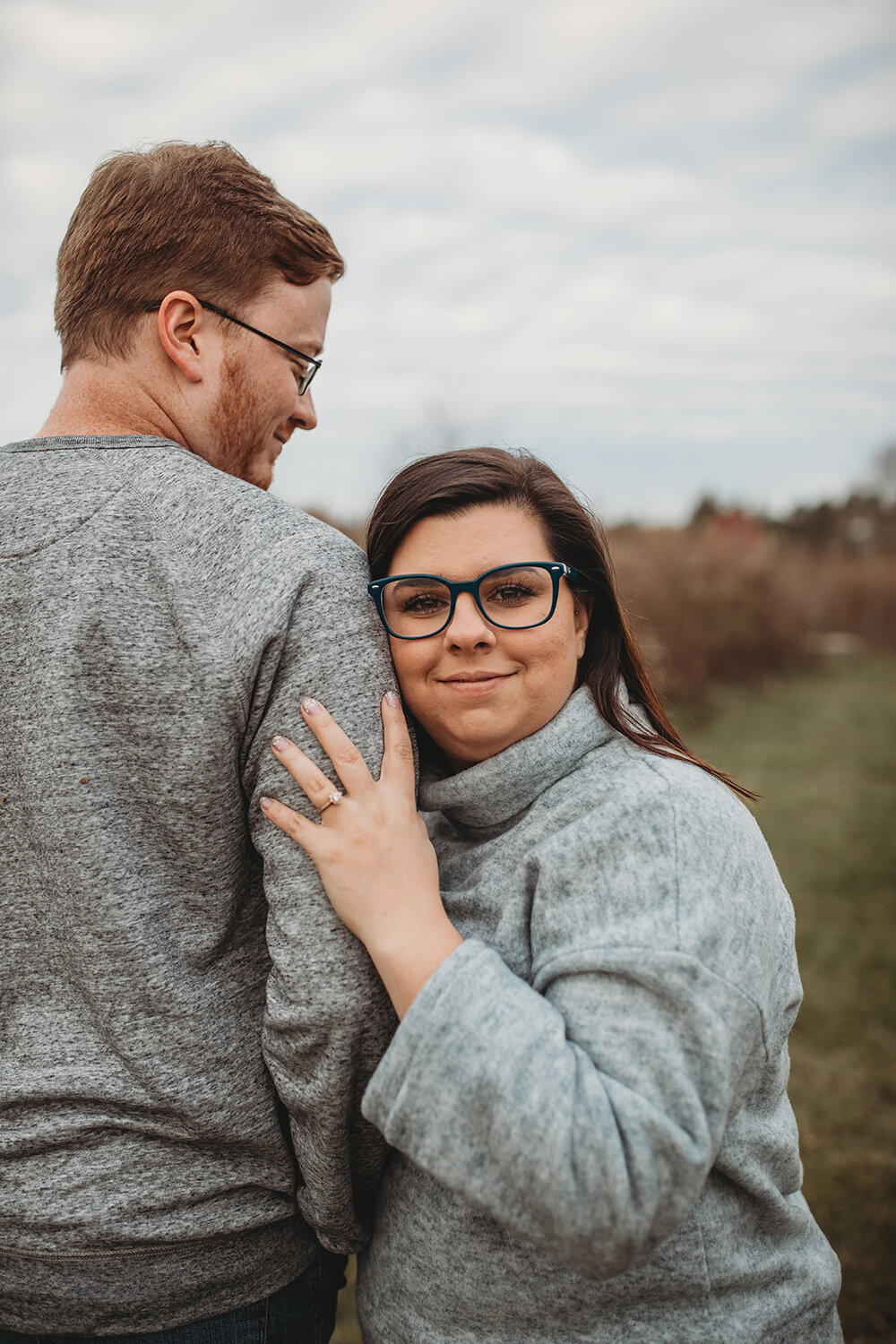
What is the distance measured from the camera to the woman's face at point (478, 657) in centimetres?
151

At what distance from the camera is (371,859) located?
131cm

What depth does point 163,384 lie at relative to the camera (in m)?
1.55

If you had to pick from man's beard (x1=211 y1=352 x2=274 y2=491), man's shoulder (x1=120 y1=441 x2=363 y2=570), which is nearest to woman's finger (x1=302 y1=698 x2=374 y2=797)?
man's shoulder (x1=120 y1=441 x2=363 y2=570)

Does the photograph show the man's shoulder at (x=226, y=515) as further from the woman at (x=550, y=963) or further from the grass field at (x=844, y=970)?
the grass field at (x=844, y=970)

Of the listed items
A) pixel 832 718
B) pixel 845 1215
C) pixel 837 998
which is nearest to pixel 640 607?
pixel 832 718

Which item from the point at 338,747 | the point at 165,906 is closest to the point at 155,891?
the point at 165,906

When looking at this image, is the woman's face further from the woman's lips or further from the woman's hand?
the woman's hand

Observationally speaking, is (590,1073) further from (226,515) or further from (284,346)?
(284,346)

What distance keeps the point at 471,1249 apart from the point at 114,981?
67 centimetres

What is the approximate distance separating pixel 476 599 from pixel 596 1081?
0.76 metres

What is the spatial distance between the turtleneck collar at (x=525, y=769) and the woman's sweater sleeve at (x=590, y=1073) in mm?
291

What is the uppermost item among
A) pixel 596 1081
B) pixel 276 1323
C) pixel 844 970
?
pixel 596 1081

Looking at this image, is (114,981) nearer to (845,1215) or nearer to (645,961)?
(645,961)

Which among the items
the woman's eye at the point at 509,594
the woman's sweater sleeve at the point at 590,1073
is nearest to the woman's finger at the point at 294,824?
the woman's sweater sleeve at the point at 590,1073
